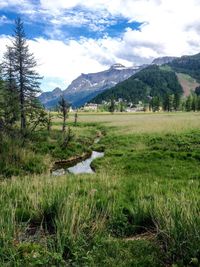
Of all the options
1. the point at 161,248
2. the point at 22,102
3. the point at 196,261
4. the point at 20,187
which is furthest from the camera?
the point at 22,102

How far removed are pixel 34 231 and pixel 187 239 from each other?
382cm

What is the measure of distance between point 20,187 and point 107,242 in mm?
5461

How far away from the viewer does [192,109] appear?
154875 mm

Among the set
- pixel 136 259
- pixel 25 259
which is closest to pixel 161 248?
pixel 136 259

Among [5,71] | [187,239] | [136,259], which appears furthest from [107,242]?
[5,71]

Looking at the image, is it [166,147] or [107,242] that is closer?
[107,242]

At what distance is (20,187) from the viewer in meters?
12.1

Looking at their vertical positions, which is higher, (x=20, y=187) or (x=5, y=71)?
(x=5, y=71)

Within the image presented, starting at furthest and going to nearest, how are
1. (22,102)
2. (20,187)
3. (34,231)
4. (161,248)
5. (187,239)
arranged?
(22,102), (20,187), (34,231), (161,248), (187,239)

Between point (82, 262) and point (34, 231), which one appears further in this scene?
point (34, 231)

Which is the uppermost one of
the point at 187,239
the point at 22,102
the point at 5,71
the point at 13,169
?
the point at 5,71

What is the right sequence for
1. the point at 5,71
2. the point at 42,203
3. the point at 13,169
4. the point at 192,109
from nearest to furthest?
the point at 42,203 < the point at 13,169 < the point at 5,71 < the point at 192,109

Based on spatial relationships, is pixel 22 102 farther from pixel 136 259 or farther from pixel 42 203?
pixel 136 259

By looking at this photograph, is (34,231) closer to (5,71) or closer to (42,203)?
(42,203)
